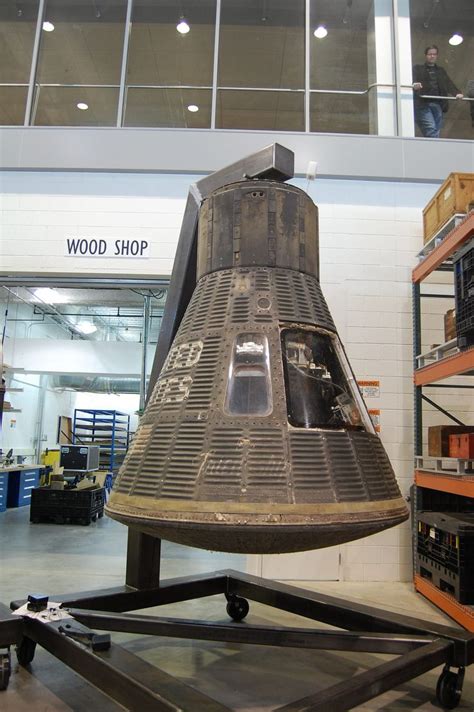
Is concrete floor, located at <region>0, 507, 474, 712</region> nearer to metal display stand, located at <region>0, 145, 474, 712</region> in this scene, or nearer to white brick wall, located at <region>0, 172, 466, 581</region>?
metal display stand, located at <region>0, 145, 474, 712</region>

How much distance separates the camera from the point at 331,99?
1046 cm

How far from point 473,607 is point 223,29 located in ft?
30.5

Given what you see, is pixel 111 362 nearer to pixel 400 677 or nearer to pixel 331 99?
pixel 331 99

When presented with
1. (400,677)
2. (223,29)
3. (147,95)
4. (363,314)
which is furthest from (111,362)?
(400,677)

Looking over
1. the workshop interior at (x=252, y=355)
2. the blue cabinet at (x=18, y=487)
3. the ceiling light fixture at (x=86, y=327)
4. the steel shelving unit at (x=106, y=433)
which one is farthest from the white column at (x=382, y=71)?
the ceiling light fixture at (x=86, y=327)

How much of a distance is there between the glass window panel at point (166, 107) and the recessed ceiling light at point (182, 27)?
1241 mm

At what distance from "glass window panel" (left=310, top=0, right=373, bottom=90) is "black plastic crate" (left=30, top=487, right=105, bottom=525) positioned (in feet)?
25.5

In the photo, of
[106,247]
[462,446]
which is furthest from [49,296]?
[462,446]

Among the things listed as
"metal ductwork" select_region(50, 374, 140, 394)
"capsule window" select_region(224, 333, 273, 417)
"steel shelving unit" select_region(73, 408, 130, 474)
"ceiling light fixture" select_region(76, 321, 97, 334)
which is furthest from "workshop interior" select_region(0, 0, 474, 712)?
"metal ductwork" select_region(50, 374, 140, 394)

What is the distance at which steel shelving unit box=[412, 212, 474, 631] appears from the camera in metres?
3.96

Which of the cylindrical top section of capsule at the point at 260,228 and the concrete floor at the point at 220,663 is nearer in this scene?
the cylindrical top section of capsule at the point at 260,228

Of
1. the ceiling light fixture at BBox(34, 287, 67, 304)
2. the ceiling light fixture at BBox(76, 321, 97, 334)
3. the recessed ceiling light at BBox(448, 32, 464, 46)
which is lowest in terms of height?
the ceiling light fixture at BBox(76, 321, 97, 334)

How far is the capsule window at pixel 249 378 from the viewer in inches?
79.0

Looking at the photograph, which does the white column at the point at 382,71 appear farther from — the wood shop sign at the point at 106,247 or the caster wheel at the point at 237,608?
the caster wheel at the point at 237,608
